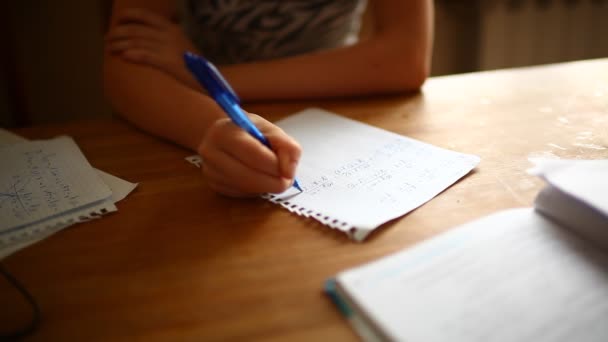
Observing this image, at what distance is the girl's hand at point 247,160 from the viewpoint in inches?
18.3

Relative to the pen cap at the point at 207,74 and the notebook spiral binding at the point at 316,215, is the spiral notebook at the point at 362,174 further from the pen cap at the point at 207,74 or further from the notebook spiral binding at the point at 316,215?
the pen cap at the point at 207,74

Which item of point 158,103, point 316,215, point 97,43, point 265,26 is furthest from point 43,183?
point 97,43

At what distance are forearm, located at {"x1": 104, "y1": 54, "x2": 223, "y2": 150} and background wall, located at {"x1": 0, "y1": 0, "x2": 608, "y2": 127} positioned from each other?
85 cm

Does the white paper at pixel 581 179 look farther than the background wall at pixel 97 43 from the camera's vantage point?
No

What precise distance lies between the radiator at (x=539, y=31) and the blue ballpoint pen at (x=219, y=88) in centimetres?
169

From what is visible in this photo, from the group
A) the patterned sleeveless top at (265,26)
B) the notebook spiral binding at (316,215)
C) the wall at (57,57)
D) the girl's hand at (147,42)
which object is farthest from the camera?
the wall at (57,57)

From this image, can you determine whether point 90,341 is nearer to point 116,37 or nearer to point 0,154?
point 0,154

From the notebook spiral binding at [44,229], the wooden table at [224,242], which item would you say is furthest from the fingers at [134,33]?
the notebook spiral binding at [44,229]

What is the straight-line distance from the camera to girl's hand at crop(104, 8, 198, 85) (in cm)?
75

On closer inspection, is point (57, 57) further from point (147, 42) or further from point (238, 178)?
point (238, 178)

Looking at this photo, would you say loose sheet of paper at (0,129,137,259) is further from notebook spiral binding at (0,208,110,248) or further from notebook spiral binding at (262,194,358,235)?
notebook spiral binding at (262,194,358,235)

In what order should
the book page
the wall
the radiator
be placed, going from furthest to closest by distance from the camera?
the radiator
the wall
the book page

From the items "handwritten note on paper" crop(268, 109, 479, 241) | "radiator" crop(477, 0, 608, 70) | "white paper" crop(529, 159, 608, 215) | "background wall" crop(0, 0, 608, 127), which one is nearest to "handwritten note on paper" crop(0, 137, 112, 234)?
"handwritten note on paper" crop(268, 109, 479, 241)

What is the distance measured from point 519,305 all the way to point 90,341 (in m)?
0.31
